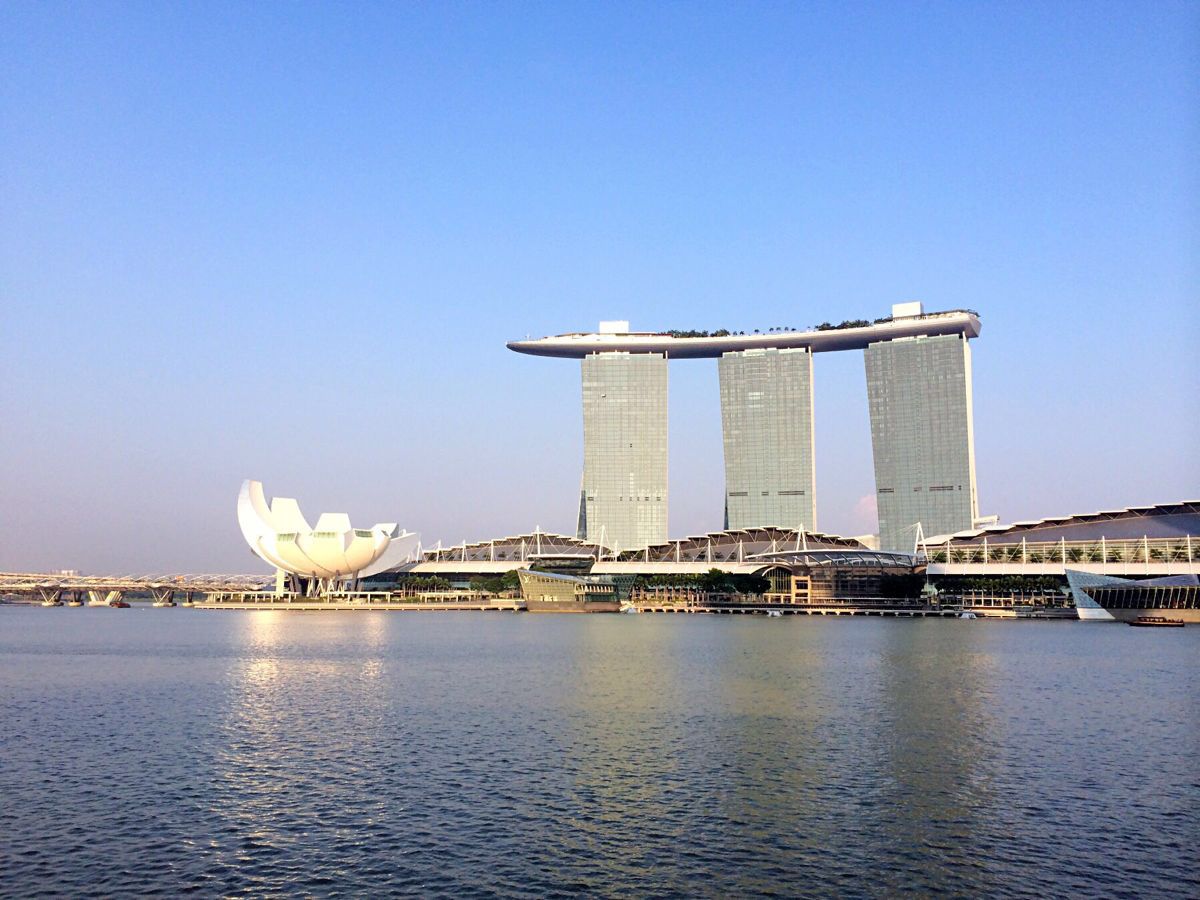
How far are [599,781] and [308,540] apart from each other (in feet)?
425

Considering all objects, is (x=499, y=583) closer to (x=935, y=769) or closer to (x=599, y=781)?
(x=935, y=769)

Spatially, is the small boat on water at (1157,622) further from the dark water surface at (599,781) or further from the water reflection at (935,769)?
the water reflection at (935,769)

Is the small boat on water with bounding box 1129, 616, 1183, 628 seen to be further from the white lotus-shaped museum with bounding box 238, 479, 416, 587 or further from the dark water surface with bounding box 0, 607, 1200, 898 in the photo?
the white lotus-shaped museum with bounding box 238, 479, 416, 587

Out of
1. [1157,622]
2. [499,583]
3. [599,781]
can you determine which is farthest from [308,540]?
[599,781]

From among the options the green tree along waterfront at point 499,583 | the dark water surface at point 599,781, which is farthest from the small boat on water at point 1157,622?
the green tree along waterfront at point 499,583

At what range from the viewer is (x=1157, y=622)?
104 meters

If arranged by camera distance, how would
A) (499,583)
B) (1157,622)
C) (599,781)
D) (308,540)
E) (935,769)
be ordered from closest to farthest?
(599,781)
(935,769)
(1157,622)
(308,540)
(499,583)

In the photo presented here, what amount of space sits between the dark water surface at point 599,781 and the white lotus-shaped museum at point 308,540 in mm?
96087

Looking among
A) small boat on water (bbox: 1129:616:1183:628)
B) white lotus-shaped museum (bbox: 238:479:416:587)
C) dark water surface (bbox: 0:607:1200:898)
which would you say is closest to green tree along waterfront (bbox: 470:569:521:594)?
white lotus-shaped museum (bbox: 238:479:416:587)

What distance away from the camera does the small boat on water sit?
103 meters

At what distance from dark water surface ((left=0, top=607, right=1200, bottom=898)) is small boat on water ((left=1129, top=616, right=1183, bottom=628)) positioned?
55.5 metres

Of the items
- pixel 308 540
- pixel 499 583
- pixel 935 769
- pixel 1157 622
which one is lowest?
pixel 935 769

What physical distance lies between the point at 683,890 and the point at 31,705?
102 feet

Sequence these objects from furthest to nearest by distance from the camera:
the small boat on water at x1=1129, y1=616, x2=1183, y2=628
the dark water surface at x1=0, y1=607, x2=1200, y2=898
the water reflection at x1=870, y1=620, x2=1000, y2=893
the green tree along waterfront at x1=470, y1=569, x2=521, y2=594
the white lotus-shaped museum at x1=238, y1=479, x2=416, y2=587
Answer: the green tree along waterfront at x1=470, y1=569, x2=521, y2=594, the white lotus-shaped museum at x1=238, y1=479, x2=416, y2=587, the small boat on water at x1=1129, y1=616, x2=1183, y2=628, the water reflection at x1=870, y1=620, x2=1000, y2=893, the dark water surface at x1=0, y1=607, x2=1200, y2=898
